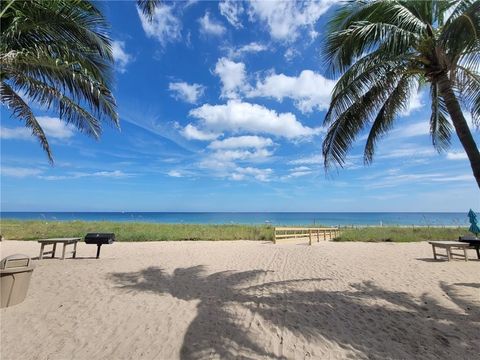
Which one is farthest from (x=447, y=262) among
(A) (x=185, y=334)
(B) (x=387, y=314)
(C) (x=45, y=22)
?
(C) (x=45, y=22)

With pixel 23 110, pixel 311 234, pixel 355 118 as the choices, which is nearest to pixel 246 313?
pixel 355 118

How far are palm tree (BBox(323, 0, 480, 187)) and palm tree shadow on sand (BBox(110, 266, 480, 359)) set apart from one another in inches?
95.7

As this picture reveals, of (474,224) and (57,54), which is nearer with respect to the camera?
(57,54)

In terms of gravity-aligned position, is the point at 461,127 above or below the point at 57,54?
below

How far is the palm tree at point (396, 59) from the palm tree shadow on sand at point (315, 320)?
7.98ft

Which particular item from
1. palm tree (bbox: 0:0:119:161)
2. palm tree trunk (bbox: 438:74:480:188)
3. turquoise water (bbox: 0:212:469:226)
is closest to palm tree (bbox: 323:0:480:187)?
palm tree trunk (bbox: 438:74:480:188)

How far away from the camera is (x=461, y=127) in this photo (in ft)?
15.3

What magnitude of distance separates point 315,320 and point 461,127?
3857mm

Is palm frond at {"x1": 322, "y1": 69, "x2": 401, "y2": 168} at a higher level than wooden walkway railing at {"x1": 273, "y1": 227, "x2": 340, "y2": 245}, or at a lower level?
higher

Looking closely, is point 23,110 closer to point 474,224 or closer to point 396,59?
point 396,59

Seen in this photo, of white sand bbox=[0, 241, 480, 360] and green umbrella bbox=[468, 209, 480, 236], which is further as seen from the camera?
green umbrella bbox=[468, 209, 480, 236]

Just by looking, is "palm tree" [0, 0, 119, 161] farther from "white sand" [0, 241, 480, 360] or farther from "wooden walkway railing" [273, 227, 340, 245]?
"wooden walkway railing" [273, 227, 340, 245]

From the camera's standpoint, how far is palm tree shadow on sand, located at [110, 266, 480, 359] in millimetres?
3477

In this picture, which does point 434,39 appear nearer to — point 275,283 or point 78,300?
point 275,283
